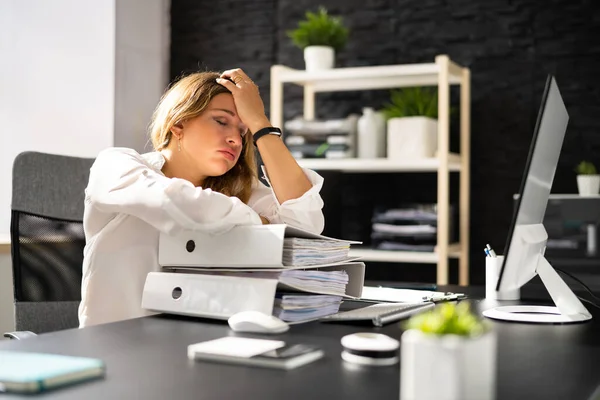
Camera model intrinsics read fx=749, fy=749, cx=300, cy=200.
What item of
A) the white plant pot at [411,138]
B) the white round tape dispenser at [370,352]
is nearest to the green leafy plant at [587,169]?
the white plant pot at [411,138]

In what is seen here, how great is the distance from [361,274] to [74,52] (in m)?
2.64

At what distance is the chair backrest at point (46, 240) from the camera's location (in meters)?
2.10

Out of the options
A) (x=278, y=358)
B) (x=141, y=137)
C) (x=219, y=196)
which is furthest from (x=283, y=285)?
(x=141, y=137)

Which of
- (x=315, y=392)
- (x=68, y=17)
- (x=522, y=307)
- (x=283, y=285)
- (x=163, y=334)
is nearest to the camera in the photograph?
(x=315, y=392)

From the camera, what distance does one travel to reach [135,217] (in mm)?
1577

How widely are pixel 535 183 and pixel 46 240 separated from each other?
1436mm

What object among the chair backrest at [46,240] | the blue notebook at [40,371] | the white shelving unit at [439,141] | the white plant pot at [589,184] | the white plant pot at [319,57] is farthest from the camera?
the white plant pot at [319,57]

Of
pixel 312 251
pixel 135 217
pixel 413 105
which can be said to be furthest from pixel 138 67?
pixel 312 251

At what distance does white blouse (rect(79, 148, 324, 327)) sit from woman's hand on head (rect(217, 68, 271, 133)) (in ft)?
0.56

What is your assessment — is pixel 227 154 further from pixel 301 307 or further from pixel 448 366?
pixel 448 366

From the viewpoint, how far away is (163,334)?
1.16 m

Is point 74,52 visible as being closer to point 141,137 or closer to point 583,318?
point 141,137

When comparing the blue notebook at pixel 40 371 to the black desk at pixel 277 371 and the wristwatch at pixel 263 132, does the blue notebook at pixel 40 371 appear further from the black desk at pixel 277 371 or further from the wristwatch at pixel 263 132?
the wristwatch at pixel 263 132

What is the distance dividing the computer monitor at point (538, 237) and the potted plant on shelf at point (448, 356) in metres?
0.57
